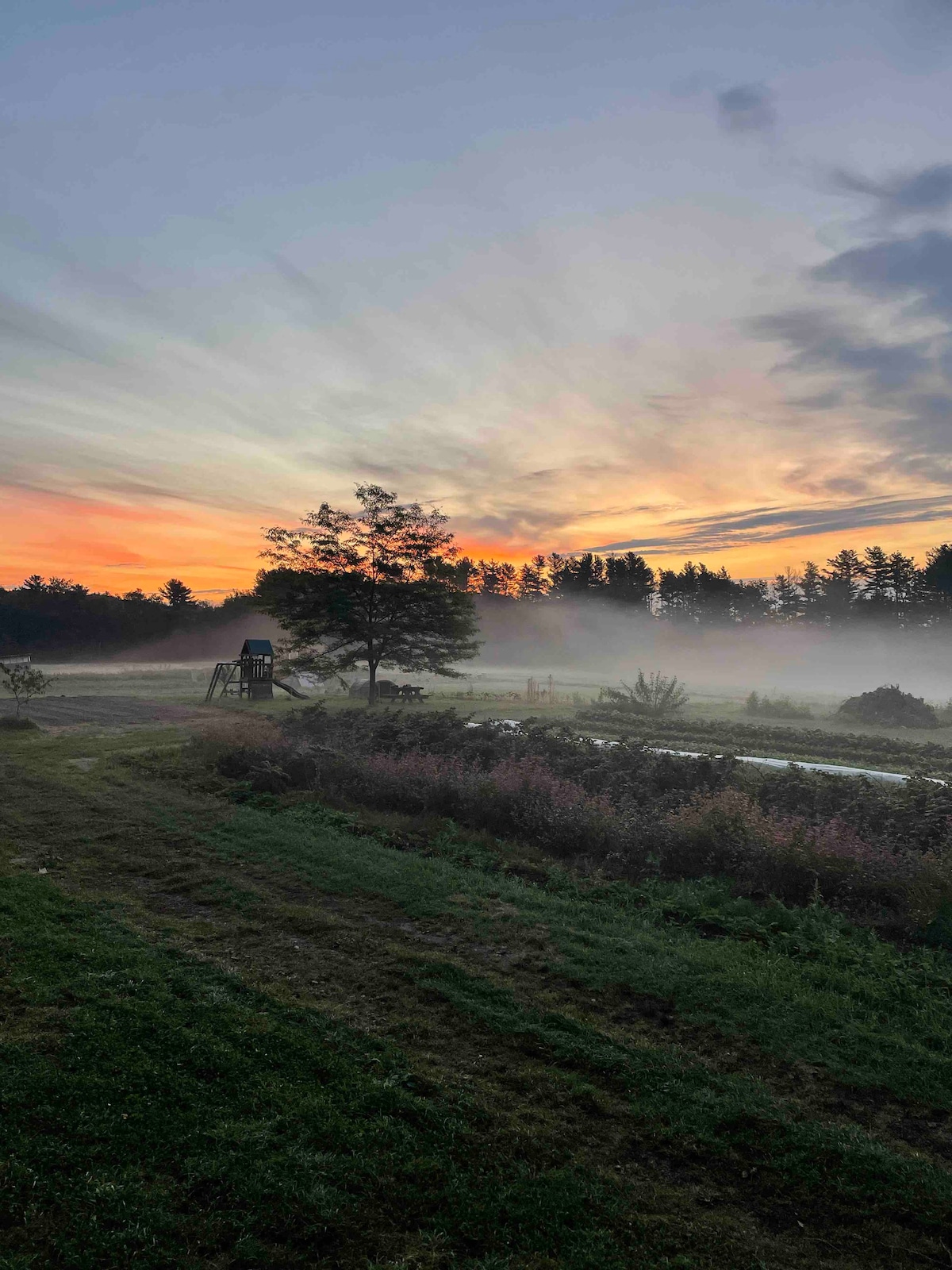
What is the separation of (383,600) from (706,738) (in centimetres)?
1648

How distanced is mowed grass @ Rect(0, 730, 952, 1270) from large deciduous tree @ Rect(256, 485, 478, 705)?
78.5 ft

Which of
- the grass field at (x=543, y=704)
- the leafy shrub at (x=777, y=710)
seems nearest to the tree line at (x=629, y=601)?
the grass field at (x=543, y=704)

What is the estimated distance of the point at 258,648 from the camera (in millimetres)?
35719

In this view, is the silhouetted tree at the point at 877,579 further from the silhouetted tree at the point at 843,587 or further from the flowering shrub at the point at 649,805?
the flowering shrub at the point at 649,805

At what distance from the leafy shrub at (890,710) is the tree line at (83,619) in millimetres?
62923

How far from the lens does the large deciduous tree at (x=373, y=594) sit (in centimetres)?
3216

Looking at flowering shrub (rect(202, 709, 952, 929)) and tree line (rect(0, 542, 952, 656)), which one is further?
tree line (rect(0, 542, 952, 656))

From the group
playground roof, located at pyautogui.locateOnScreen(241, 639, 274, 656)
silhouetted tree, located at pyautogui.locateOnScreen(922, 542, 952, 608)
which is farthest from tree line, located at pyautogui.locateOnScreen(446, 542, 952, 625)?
playground roof, located at pyautogui.locateOnScreen(241, 639, 274, 656)

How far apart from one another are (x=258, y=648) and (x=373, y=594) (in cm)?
743

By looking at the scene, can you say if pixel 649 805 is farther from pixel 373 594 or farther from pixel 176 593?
pixel 176 593

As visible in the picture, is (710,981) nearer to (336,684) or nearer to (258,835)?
(258,835)

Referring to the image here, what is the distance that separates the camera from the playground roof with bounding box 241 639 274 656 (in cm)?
3541

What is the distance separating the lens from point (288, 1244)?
3.54 meters

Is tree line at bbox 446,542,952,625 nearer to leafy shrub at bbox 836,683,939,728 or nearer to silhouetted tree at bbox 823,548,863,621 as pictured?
silhouetted tree at bbox 823,548,863,621
